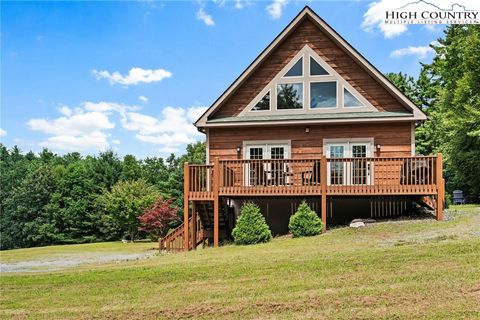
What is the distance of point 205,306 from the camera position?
7.03 meters

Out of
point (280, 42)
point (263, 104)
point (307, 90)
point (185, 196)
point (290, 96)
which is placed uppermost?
point (280, 42)

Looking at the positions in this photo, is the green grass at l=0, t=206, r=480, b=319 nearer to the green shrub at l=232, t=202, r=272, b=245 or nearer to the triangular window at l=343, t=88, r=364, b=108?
the green shrub at l=232, t=202, r=272, b=245

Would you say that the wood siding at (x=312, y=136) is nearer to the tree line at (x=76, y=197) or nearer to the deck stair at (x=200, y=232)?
the deck stair at (x=200, y=232)

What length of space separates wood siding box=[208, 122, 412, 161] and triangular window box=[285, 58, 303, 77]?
77.2 inches

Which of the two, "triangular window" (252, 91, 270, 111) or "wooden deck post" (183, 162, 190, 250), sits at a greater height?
"triangular window" (252, 91, 270, 111)

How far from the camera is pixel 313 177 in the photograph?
14781 millimetres

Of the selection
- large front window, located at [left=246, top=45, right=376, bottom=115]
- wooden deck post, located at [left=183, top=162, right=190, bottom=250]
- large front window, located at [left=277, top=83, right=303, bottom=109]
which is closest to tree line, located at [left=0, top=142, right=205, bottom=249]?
large front window, located at [left=246, top=45, right=376, bottom=115]

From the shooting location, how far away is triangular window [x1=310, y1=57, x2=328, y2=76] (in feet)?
56.0

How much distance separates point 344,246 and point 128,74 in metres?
37.1

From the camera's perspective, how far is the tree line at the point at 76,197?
42184 millimetres

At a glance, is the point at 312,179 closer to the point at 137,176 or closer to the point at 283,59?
the point at 283,59

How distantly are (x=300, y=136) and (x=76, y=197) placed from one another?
32.2 m

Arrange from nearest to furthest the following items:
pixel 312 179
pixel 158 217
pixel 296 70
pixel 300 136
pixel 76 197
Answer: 1. pixel 312 179
2. pixel 300 136
3. pixel 296 70
4. pixel 158 217
5. pixel 76 197

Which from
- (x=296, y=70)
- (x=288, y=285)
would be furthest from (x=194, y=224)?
(x=288, y=285)
